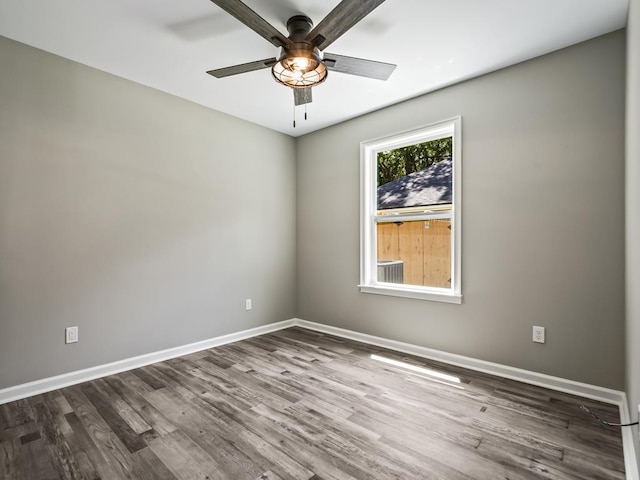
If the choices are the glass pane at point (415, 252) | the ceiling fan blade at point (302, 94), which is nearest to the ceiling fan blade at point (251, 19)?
the ceiling fan blade at point (302, 94)

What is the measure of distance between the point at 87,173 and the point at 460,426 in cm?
338

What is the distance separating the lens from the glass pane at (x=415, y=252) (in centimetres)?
321

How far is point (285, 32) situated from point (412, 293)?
8.37ft

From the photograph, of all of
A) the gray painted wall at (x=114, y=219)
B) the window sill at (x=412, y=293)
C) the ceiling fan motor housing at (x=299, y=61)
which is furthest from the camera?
the window sill at (x=412, y=293)

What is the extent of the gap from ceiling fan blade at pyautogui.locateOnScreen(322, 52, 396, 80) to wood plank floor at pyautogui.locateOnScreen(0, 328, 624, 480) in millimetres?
2300

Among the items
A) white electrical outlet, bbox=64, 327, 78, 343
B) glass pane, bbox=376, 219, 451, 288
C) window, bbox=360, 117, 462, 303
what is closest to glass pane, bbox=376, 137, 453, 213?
window, bbox=360, 117, 462, 303

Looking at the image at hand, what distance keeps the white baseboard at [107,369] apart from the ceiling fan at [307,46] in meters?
2.56

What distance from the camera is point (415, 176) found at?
3.45 metres

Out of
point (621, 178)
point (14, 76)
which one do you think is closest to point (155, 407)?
point (14, 76)

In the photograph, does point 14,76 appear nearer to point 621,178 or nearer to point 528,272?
point 528,272

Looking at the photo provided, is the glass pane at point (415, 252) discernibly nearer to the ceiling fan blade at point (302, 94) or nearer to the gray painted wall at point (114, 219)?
the gray painted wall at point (114, 219)

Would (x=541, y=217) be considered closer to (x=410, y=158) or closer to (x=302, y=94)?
(x=410, y=158)

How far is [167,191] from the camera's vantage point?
3.22 metres

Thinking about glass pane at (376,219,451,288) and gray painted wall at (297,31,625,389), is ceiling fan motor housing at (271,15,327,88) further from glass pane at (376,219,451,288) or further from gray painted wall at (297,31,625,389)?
glass pane at (376,219,451,288)
